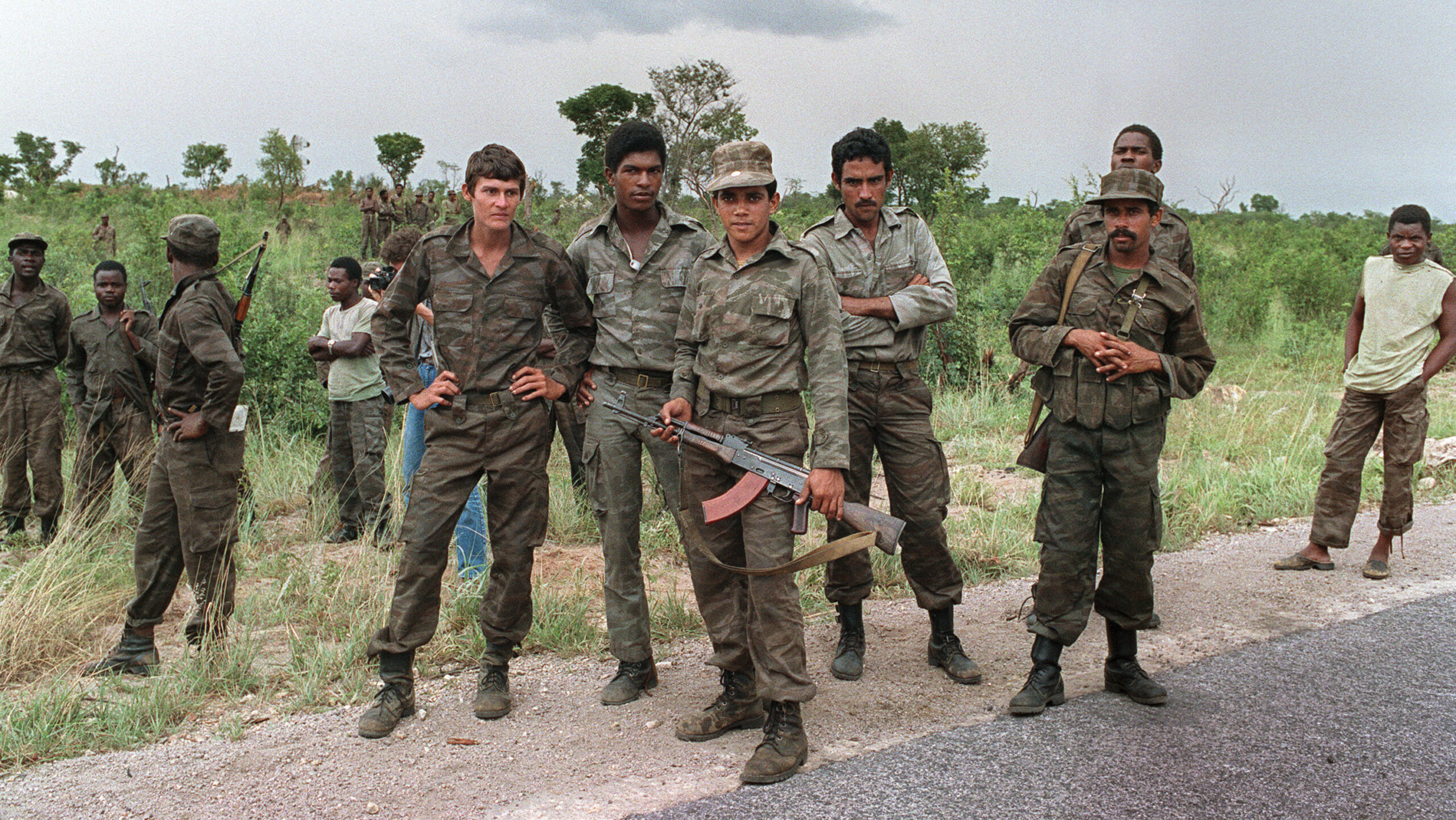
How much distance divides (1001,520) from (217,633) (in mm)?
4535

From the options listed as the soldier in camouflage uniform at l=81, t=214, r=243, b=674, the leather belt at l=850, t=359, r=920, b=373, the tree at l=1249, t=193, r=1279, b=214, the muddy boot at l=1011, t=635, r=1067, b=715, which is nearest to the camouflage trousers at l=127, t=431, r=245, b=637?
the soldier in camouflage uniform at l=81, t=214, r=243, b=674

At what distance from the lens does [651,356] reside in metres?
4.05

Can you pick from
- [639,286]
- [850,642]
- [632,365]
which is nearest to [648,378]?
[632,365]

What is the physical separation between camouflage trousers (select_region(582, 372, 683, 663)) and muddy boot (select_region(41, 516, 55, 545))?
5.16m

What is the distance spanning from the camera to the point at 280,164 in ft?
87.0

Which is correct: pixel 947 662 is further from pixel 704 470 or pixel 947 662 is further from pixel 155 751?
pixel 155 751

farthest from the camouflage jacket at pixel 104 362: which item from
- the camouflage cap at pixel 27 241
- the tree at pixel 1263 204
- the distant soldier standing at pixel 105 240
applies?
the tree at pixel 1263 204

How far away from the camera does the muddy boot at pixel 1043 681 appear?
149 inches

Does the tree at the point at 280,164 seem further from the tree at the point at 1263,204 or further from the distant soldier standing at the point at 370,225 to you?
the tree at the point at 1263,204

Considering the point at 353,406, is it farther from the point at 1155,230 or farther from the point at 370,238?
the point at 370,238

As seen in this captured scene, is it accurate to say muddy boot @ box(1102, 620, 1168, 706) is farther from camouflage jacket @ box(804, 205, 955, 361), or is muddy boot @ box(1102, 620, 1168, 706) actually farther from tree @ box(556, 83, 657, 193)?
tree @ box(556, 83, 657, 193)

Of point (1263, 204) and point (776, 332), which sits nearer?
point (776, 332)

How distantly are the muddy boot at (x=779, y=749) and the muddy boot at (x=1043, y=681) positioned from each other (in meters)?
0.90

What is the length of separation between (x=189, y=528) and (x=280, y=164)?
25.1m
